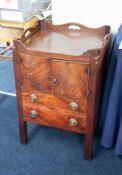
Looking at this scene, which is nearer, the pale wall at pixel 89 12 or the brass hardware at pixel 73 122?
the brass hardware at pixel 73 122

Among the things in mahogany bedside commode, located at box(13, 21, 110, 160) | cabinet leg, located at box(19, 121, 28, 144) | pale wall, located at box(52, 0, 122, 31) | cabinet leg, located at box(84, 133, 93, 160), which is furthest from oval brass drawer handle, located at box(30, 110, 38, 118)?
pale wall, located at box(52, 0, 122, 31)

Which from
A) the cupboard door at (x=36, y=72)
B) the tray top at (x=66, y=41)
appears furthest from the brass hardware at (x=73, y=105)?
the tray top at (x=66, y=41)

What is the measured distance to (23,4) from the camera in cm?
154

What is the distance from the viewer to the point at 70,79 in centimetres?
126

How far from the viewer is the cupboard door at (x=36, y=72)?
1268mm

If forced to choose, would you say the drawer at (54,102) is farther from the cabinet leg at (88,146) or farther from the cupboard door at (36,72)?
the cabinet leg at (88,146)

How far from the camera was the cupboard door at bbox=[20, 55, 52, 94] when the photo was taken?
49.9 inches

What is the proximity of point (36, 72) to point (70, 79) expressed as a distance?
0.19m

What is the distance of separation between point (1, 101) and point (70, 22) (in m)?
0.93

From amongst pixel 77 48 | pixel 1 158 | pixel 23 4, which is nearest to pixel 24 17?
pixel 23 4

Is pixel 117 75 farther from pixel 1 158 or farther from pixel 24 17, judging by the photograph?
pixel 1 158

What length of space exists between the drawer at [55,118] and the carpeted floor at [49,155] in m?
0.22

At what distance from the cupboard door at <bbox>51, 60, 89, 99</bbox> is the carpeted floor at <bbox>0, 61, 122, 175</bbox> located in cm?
45

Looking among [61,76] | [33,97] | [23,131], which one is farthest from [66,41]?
[23,131]
